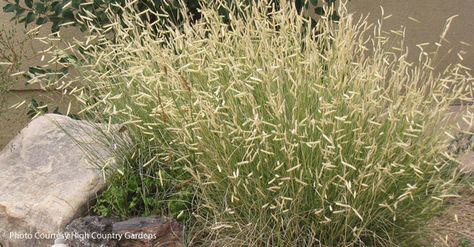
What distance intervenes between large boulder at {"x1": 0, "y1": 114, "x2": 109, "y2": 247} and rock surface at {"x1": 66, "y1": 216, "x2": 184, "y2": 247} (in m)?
0.27

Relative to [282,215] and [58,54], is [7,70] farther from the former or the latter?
[282,215]

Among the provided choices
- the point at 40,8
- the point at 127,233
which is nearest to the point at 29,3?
the point at 40,8

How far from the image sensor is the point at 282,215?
391 cm

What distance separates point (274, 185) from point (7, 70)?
2.91m

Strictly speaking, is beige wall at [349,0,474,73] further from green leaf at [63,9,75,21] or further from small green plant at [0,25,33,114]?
small green plant at [0,25,33,114]

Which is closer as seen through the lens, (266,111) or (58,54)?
(266,111)

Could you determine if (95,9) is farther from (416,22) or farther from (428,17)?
(428,17)

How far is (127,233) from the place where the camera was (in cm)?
404

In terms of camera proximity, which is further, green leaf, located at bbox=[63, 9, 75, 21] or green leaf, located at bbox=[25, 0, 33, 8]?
green leaf, located at bbox=[25, 0, 33, 8]

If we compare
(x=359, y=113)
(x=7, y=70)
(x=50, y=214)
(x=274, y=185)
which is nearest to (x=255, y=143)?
(x=274, y=185)

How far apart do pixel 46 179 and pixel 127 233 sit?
837mm

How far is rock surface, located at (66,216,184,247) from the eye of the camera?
13.2 feet

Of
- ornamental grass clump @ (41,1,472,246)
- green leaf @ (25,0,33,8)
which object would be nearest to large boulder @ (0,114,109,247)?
ornamental grass clump @ (41,1,472,246)

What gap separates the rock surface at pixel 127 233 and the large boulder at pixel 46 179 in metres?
0.27
